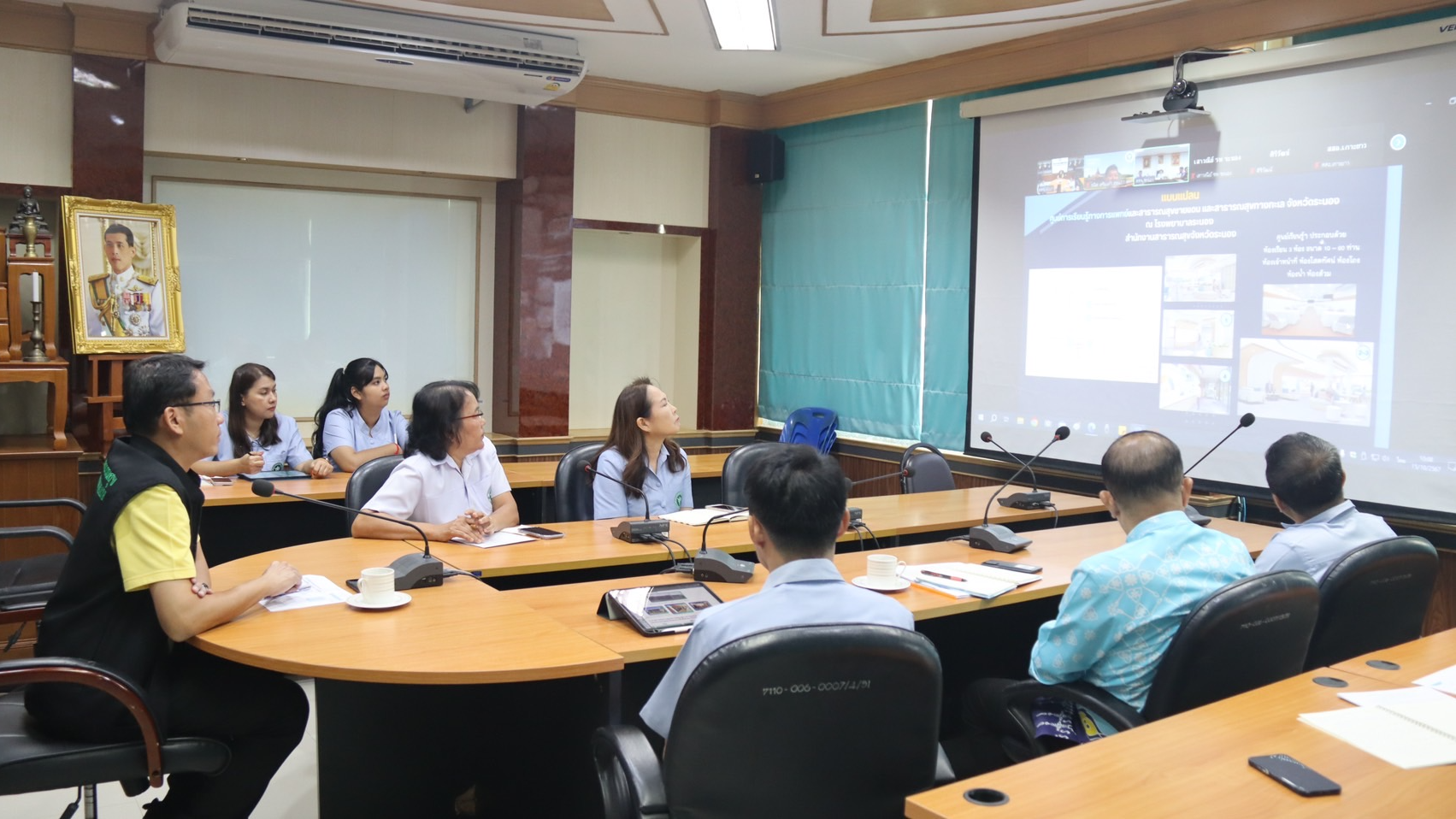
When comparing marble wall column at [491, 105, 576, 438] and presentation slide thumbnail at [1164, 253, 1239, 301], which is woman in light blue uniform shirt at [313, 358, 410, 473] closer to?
marble wall column at [491, 105, 576, 438]

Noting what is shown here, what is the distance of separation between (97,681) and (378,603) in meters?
0.60

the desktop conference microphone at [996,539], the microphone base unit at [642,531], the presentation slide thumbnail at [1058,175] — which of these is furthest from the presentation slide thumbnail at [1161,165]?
the microphone base unit at [642,531]

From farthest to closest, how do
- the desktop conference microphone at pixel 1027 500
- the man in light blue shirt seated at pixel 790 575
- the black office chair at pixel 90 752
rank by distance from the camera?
the desktop conference microphone at pixel 1027 500
the black office chair at pixel 90 752
the man in light blue shirt seated at pixel 790 575

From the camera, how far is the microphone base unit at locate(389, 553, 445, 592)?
276 centimetres

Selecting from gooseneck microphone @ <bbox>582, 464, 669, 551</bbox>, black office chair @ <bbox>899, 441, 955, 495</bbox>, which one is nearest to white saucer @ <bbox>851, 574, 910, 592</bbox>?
gooseneck microphone @ <bbox>582, 464, 669, 551</bbox>

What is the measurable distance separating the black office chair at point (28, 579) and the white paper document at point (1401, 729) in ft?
10.8

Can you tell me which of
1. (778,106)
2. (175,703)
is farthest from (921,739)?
(778,106)

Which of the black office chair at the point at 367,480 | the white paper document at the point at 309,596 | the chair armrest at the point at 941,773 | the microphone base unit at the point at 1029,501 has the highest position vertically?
the black office chair at the point at 367,480

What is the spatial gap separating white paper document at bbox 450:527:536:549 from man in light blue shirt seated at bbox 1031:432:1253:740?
167 centimetres

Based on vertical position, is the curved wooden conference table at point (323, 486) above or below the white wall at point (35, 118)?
below

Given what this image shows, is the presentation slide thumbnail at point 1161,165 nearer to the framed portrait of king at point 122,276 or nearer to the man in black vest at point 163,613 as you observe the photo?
the man in black vest at point 163,613

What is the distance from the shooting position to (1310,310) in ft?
14.4

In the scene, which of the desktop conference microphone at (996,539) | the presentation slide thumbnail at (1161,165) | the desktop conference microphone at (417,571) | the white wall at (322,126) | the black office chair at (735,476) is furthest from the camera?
the white wall at (322,126)

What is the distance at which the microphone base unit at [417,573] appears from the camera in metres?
2.76
